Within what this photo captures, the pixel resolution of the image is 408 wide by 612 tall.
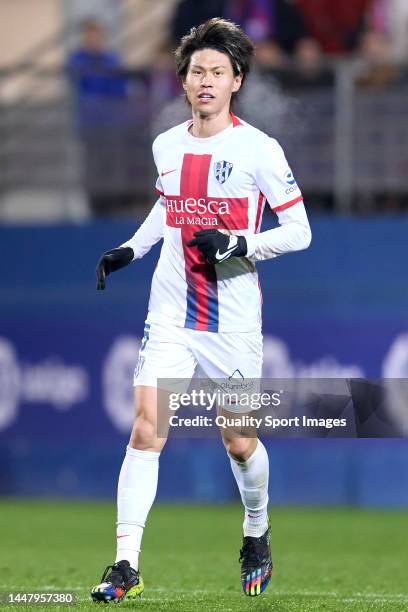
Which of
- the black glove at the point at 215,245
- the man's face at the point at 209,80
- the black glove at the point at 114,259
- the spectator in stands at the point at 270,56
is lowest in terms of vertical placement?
the black glove at the point at 215,245

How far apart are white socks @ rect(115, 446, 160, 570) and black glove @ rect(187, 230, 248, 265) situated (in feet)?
2.98

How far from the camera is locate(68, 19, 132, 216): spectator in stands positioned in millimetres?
13438

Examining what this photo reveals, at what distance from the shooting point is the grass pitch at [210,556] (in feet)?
22.9

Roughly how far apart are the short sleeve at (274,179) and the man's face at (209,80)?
281mm

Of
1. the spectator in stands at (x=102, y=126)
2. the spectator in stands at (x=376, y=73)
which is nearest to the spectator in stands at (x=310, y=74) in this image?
the spectator in stands at (x=376, y=73)

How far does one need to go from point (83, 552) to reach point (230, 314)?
4060mm

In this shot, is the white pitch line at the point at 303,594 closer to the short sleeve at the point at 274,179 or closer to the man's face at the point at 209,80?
the short sleeve at the point at 274,179

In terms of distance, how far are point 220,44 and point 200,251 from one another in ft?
3.09

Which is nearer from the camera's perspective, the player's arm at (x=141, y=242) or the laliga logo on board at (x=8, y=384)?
the player's arm at (x=141, y=242)

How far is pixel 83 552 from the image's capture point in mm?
10328

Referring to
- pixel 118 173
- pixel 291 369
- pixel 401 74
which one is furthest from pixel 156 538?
pixel 401 74

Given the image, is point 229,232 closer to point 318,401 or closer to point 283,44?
point 318,401

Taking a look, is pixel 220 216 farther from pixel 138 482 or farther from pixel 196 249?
pixel 138 482

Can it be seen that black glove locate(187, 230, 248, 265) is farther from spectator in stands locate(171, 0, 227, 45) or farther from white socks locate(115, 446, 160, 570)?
spectator in stands locate(171, 0, 227, 45)
